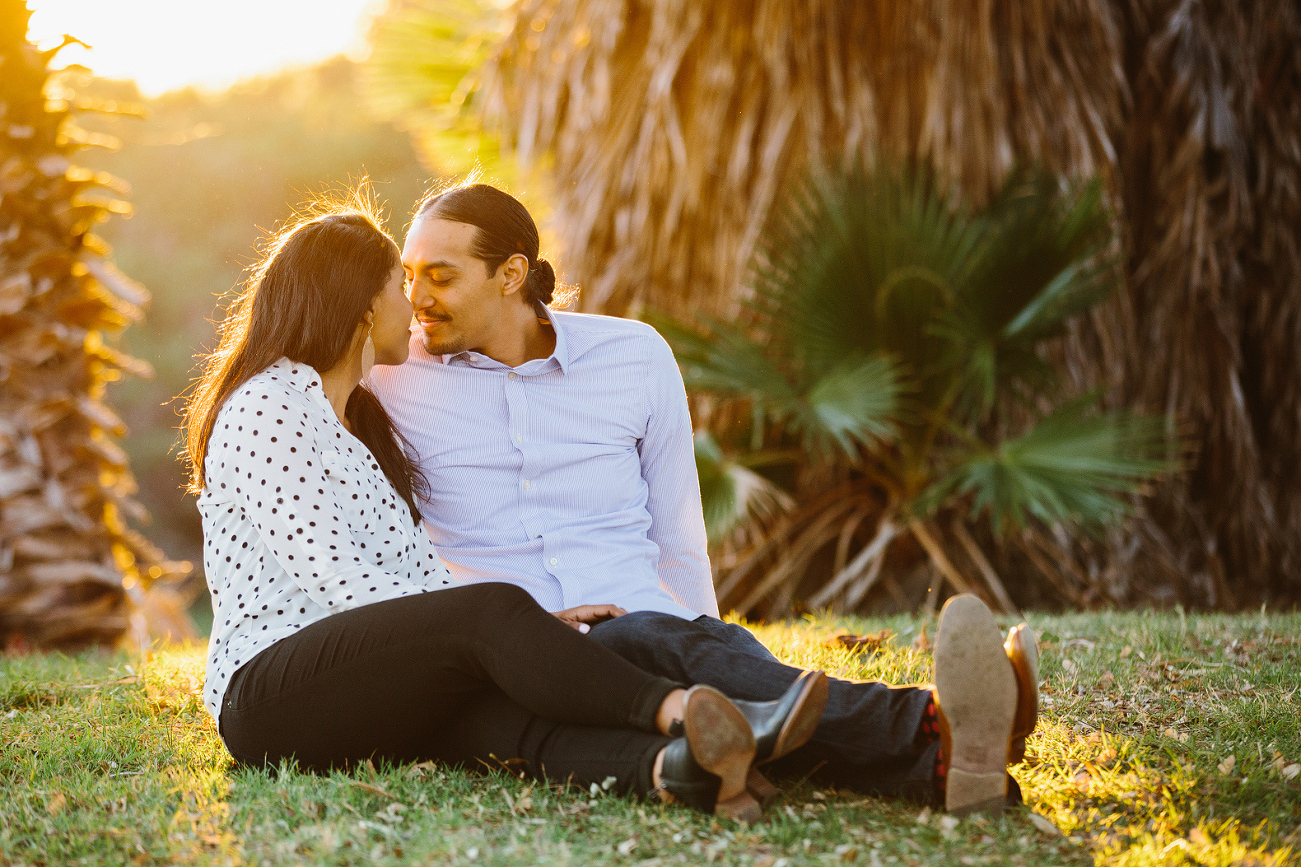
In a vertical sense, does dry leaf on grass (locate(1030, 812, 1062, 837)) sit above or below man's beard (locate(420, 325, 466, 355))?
below

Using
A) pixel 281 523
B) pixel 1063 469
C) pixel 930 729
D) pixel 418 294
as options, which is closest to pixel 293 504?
pixel 281 523

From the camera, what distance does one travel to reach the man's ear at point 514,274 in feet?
9.61

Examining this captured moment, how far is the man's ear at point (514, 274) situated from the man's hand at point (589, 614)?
97 centimetres

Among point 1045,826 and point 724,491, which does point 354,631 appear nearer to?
point 1045,826

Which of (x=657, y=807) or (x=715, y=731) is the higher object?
(x=715, y=731)

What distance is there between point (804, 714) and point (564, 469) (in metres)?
1.09

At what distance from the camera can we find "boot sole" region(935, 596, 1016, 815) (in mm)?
1754

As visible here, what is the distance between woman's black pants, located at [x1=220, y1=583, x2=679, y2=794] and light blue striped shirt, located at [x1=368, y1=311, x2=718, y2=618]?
50 centimetres

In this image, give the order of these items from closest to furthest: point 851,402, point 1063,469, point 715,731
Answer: point 715,731 → point 1063,469 → point 851,402

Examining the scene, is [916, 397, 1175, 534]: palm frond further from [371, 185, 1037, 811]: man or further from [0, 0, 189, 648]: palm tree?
[0, 0, 189, 648]: palm tree

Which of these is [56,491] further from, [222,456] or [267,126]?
[267,126]

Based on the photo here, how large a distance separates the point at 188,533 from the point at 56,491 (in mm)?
13497

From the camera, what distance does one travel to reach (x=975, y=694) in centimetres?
175

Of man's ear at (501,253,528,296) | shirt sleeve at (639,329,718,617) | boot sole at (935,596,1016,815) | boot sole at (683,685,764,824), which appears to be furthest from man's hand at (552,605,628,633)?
man's ear at (501,253,528,296)
